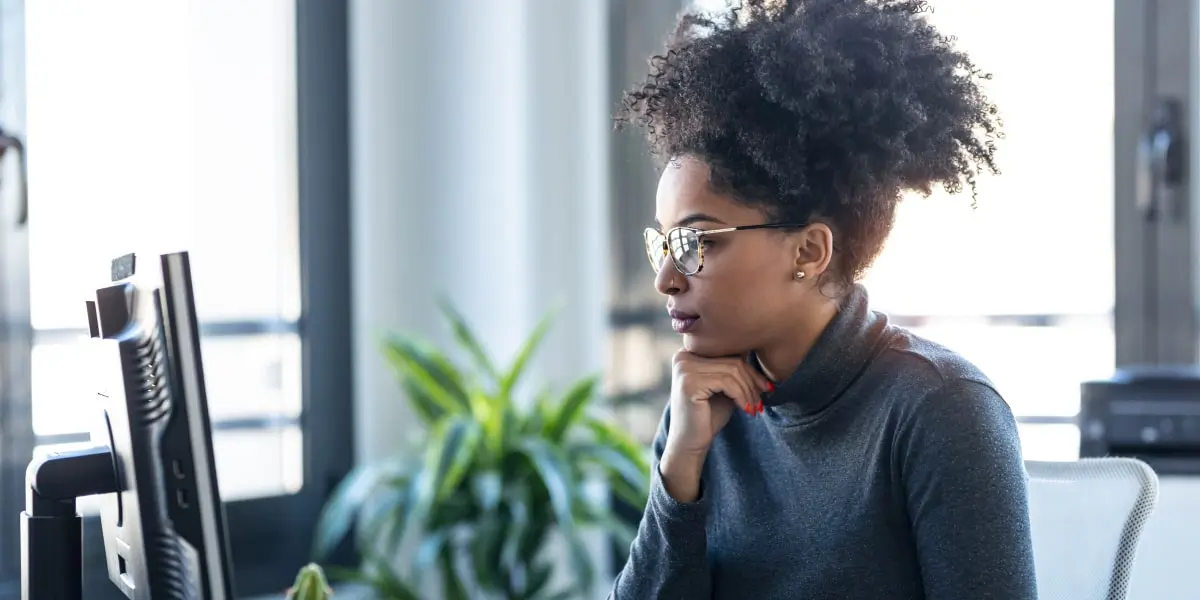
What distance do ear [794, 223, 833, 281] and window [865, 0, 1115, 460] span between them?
4.89 feet

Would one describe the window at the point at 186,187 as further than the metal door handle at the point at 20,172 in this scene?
Yes

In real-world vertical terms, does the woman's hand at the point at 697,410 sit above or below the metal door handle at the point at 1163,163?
below

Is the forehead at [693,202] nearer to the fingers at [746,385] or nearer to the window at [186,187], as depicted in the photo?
the fingers at [746,385]

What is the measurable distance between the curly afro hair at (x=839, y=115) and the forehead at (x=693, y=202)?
1 cm

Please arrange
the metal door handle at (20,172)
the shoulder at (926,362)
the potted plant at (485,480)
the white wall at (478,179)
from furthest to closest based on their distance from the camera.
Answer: the white wall at (478,179) < the potted plant at (485,480) < the metal door handle at (20,172) < the shoulder at (926,362)

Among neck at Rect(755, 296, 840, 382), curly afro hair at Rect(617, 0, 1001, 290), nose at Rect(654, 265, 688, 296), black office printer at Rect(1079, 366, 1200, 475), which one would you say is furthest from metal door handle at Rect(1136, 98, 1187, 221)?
nose at Rect(654, 265, 688, 296)

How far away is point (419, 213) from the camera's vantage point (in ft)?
10.3

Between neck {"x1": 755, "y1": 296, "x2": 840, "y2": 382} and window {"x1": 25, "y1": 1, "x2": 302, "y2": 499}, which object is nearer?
neck {"x1": 755, "y1": 296, "x2": 840, "y2": 382}

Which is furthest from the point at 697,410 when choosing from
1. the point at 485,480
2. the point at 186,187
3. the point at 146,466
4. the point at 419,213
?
the point at 419,213

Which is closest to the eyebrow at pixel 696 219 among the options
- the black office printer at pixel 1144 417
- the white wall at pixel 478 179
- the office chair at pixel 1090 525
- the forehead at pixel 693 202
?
the forehead at pixel 693 202

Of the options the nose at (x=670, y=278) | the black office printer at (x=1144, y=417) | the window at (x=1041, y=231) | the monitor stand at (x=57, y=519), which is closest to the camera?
the monitor stand at (x=57, y=519)

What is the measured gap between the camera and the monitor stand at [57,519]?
3.70 feet

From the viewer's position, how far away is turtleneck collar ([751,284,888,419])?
1.34m

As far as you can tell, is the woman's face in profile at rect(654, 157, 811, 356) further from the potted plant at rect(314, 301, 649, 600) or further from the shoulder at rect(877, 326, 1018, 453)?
the potted plant at rect(314, 301, 649, 600)
